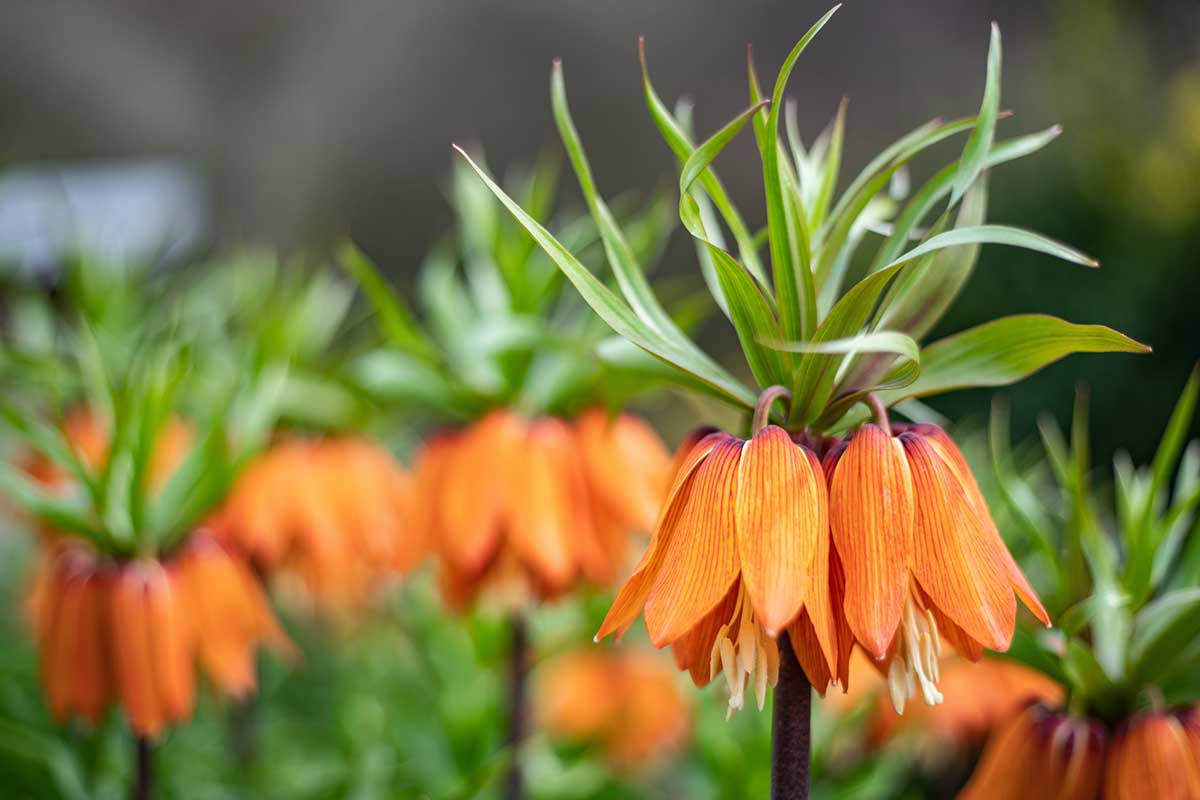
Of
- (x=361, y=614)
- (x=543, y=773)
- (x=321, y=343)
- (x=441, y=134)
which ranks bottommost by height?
(x=361, y=614)

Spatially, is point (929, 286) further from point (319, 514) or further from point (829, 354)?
point (319, 514)

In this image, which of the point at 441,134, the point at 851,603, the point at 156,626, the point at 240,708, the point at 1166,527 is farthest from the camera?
the point at 441,134

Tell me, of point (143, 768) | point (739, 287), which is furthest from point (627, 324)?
point (143, 768)

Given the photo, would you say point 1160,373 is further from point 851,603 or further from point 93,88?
point 93,88

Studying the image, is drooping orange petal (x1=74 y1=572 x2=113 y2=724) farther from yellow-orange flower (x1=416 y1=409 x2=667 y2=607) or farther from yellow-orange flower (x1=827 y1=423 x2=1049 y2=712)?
yellow-orange flower (x1=827 y1=423 x2=1049 y2=712)

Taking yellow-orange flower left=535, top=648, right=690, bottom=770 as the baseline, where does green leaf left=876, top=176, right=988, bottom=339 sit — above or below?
above

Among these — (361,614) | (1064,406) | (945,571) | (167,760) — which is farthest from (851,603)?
(1064,406)

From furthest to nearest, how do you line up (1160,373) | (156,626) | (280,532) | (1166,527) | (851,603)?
(1160,373), (280,532), (156,626), (1166,527), (851,603)

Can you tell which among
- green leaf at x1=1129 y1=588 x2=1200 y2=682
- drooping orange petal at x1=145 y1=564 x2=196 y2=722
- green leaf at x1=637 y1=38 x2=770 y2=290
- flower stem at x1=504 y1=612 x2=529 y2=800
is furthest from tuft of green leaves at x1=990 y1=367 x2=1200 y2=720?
drooping orange petal at x1=145 y1=564 x2=196 y2=722
